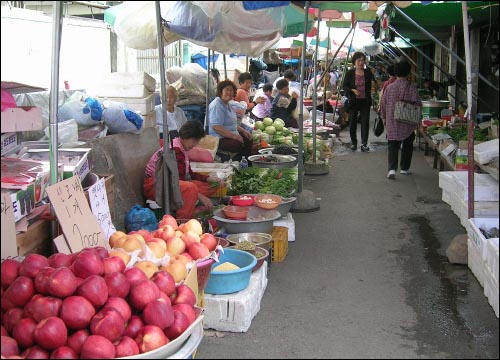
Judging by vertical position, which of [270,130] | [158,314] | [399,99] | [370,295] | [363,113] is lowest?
[370,295]

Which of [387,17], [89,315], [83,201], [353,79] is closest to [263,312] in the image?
[83,201]

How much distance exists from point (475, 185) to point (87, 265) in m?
3.80

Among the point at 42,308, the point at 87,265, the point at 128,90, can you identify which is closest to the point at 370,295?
the point at 87,265

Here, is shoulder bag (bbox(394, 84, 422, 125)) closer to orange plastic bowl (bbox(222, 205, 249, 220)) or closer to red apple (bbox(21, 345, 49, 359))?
orange plastic bowl (bbox(222, 205, 249, 220))

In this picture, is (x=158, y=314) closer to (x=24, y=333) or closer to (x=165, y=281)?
(x=165, y=281)

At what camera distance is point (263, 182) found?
7.25 m

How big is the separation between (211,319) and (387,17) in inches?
201

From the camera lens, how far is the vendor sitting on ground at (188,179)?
5980 mm

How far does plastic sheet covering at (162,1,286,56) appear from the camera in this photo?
244 inches

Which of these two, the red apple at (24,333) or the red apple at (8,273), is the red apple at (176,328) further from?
the red apple at (8,273)

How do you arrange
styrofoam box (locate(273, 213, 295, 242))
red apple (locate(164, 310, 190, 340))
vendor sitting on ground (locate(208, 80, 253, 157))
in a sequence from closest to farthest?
1. red apple (locate(164, 310, 190, 340))
2. styrofoam box (locate(273, 213, 295, 242))
3. vendor sitting on ground (locate(208, 80, 253, 157))

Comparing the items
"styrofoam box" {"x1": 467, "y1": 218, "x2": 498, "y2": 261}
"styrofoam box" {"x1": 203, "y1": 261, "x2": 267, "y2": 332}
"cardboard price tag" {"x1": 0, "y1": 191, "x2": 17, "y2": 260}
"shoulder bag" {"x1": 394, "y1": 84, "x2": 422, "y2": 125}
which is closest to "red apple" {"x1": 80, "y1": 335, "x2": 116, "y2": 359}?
"cardboard price tag" {"x1": 0, "y1": 191, "x2": 17, "y2": 260}

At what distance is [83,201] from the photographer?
4.26 meters

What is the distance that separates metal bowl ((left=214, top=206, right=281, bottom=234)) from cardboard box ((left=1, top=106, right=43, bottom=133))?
238cm
